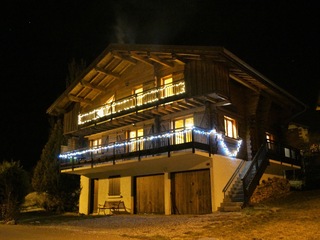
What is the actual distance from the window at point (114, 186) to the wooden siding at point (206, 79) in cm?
885

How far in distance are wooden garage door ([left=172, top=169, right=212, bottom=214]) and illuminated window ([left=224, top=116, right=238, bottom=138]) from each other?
3.15 m

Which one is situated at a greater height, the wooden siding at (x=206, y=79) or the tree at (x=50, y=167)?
the wooden siding at (x=206, y=79)

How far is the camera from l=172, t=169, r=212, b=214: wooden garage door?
67.6ft

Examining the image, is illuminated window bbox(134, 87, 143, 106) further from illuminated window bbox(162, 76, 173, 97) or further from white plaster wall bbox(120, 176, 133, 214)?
white plaster wall bbox(120, 176, 133, 214)

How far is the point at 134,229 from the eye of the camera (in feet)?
49.7

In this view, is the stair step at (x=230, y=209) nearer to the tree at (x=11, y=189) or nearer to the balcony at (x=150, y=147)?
the balcony at (x=150, y=147)

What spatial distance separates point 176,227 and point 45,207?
60.4ft

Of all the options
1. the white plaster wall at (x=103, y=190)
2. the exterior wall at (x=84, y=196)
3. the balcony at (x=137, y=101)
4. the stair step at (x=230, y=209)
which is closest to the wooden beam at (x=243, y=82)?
the balcony at (x=137, y=101)

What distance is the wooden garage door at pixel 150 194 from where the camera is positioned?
75.0 ft

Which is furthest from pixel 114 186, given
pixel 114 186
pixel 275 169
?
pixel 275 169

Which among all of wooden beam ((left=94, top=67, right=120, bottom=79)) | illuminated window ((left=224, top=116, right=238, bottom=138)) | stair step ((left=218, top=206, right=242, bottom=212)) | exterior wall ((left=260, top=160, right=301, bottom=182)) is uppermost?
wooden beam ((left=94, top=67, right=120, bottom=79))

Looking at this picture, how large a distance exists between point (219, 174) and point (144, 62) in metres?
9.26

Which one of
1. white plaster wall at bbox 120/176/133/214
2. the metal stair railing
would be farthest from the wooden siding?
white plaster wall at bbox 120/176/133/214

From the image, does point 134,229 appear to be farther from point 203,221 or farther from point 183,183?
point 183,183
